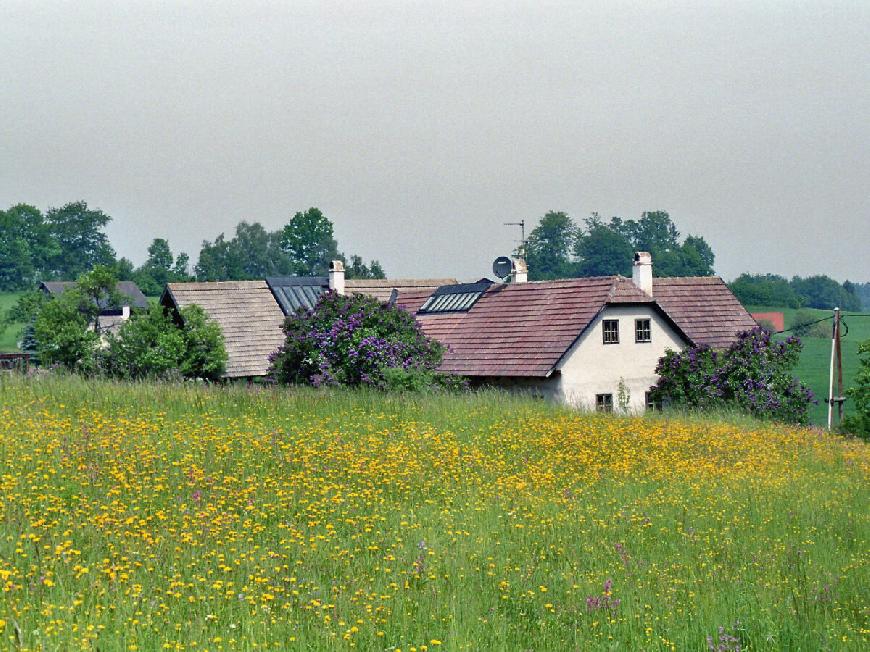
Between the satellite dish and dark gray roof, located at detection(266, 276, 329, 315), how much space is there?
9539mm

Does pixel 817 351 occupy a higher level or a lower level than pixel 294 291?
lower

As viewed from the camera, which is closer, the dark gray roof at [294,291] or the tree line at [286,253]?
the dark gray roof at [294,291]

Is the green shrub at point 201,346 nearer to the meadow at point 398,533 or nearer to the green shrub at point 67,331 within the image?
the green shrub at point 67,331

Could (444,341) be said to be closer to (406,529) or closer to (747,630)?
(406,529)

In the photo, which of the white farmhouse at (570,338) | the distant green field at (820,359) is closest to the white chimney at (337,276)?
the white farmhouse at (570,338)

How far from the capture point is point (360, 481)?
1511 centimetres

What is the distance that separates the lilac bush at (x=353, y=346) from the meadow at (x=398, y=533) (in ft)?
44.7

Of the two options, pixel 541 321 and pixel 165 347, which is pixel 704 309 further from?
pixel 165 347

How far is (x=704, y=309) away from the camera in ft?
167

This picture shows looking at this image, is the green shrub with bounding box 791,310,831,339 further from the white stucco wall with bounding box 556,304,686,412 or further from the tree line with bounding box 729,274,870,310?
the white stucco wall with bounding box 556,304,686,412

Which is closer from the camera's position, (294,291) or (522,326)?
(522,326)

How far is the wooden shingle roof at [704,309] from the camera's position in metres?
48.9

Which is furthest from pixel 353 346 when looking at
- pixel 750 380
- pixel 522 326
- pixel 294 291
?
pixel 294 291

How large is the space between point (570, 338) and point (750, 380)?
6580mm
